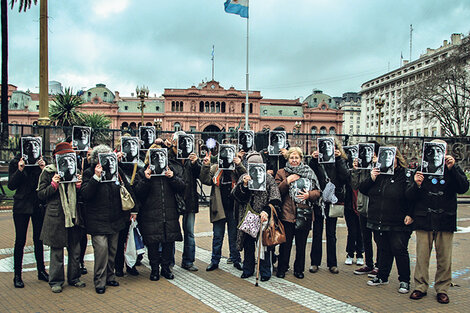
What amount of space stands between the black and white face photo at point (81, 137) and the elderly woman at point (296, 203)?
11.1ft

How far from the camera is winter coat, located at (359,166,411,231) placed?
5.63 m

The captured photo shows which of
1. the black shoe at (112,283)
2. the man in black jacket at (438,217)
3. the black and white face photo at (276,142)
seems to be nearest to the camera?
the man in black jacket at (438,217)

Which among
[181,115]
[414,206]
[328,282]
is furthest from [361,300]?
[181,115]

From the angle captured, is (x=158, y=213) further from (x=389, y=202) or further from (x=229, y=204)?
(x=389, y=202)

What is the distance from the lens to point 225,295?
17.6 ft

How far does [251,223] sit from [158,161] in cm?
161

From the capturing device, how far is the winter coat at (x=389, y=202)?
563 centimetres

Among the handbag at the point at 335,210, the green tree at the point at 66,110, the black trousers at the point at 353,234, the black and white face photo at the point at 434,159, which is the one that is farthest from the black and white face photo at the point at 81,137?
the green tree at the point at 66,110

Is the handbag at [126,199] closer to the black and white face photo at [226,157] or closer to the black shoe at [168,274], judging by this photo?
the black shoe at [168,274]

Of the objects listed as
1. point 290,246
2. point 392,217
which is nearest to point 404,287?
point 392,217

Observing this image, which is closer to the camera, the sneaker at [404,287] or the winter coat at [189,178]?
the sneaker at [404,287]

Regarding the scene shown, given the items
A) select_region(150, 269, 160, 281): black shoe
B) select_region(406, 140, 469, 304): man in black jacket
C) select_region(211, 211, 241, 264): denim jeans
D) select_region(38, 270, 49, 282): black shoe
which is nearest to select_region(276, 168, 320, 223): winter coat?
select_region(211, 211, 241, 264): denim jeans

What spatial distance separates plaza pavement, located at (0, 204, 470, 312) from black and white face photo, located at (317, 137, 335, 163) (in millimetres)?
1815

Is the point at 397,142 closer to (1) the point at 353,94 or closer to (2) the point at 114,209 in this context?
(2) the point at 114,209
